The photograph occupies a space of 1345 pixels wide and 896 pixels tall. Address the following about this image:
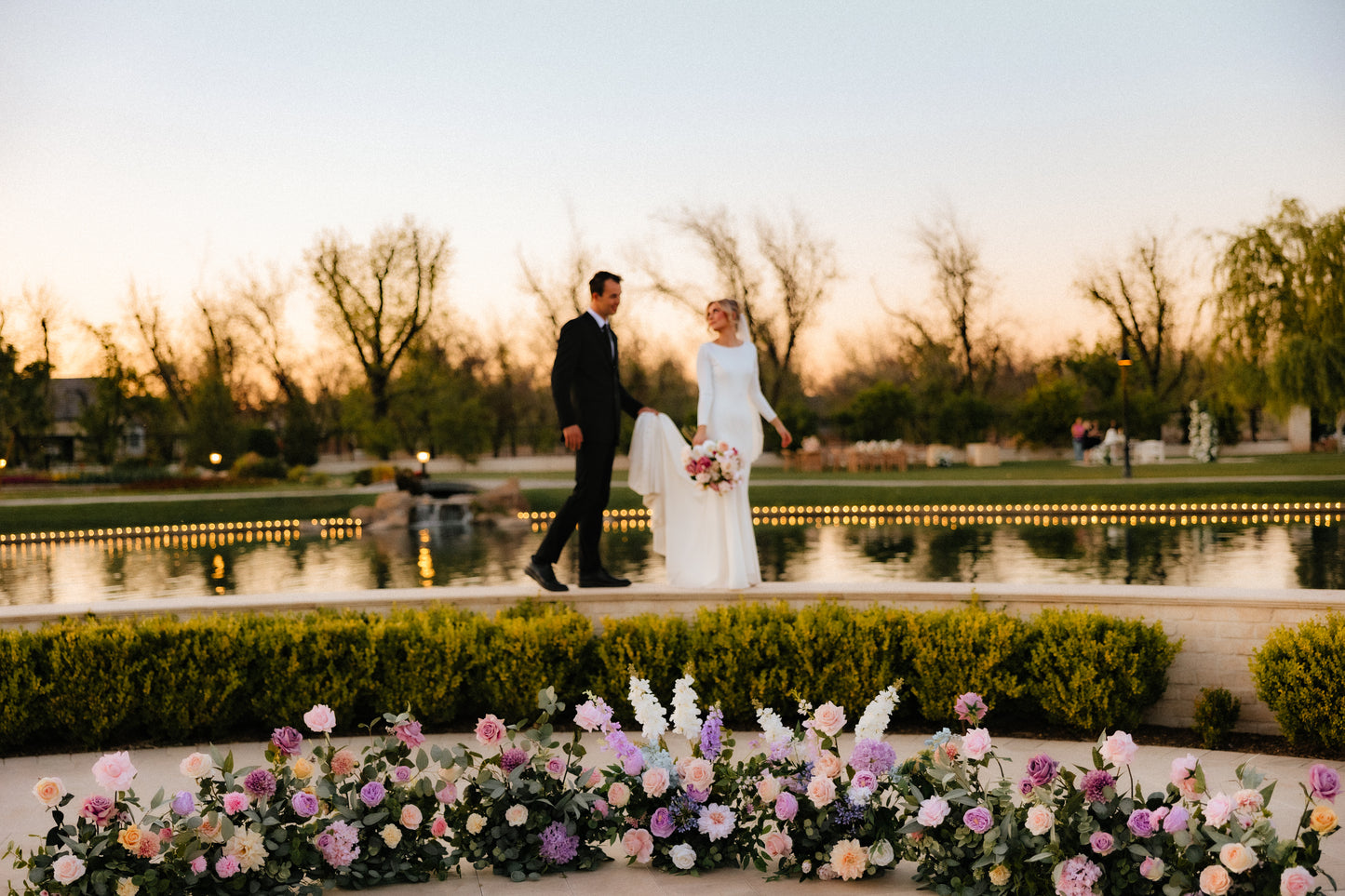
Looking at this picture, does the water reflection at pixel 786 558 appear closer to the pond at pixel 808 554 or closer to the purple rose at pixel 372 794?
the pond at pixel 808 554

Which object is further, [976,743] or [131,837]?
[976,743]

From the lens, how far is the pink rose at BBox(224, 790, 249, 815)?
331 centimetres

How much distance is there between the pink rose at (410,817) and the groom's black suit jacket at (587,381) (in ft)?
10.6

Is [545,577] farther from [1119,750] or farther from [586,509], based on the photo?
[1119,750]

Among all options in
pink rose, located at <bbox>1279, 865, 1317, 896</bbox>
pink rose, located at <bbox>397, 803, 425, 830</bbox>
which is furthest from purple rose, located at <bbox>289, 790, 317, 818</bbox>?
pink rose, located at <bbox>1279, 865, 1317, 896</bbox>

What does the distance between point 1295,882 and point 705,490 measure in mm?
3959

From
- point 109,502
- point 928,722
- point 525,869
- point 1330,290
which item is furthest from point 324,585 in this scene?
point 1330,290

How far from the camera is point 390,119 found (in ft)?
89.4

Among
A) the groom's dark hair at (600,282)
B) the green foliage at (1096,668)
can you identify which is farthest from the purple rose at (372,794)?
the groom's dark hair at (600,282)

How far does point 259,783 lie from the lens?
11.1 ft

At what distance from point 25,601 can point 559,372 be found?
6859 mm

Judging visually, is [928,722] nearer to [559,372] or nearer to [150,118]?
[559,372]

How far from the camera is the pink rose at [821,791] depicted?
348 cm

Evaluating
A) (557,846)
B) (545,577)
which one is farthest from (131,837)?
(545,577)
